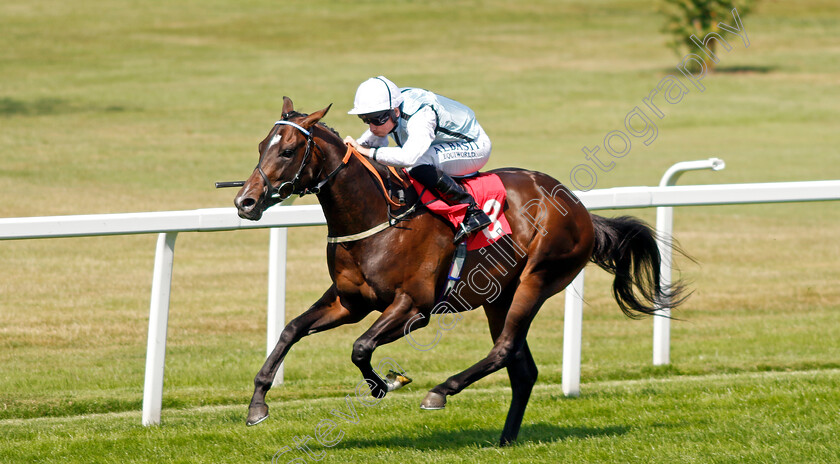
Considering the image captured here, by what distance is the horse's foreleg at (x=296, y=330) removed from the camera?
4.64 m

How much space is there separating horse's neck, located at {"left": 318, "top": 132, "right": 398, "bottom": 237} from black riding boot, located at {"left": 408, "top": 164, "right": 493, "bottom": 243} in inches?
10.5

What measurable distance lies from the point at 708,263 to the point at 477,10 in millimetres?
34906

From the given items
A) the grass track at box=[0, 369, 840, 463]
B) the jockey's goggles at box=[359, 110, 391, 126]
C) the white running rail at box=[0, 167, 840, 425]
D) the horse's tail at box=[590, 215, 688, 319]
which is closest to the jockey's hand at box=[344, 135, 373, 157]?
the jockey's goggles at box=[359, 110, 391, 126]

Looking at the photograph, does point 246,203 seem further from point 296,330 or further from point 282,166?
point 296,330

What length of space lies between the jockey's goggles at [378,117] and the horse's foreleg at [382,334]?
807 mm

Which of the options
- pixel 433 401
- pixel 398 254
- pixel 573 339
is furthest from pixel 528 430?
pixel 398 254

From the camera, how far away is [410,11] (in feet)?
143

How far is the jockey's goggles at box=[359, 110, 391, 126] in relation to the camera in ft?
15.8

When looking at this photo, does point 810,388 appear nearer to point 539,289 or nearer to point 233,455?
point 539,289

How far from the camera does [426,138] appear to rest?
486 cm

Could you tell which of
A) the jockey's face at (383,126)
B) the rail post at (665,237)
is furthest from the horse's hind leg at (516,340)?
the rail post at (665,237)

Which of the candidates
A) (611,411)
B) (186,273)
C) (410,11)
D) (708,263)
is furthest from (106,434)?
(410,11)

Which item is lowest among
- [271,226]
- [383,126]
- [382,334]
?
[382,334]

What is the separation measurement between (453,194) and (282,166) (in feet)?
3.01
